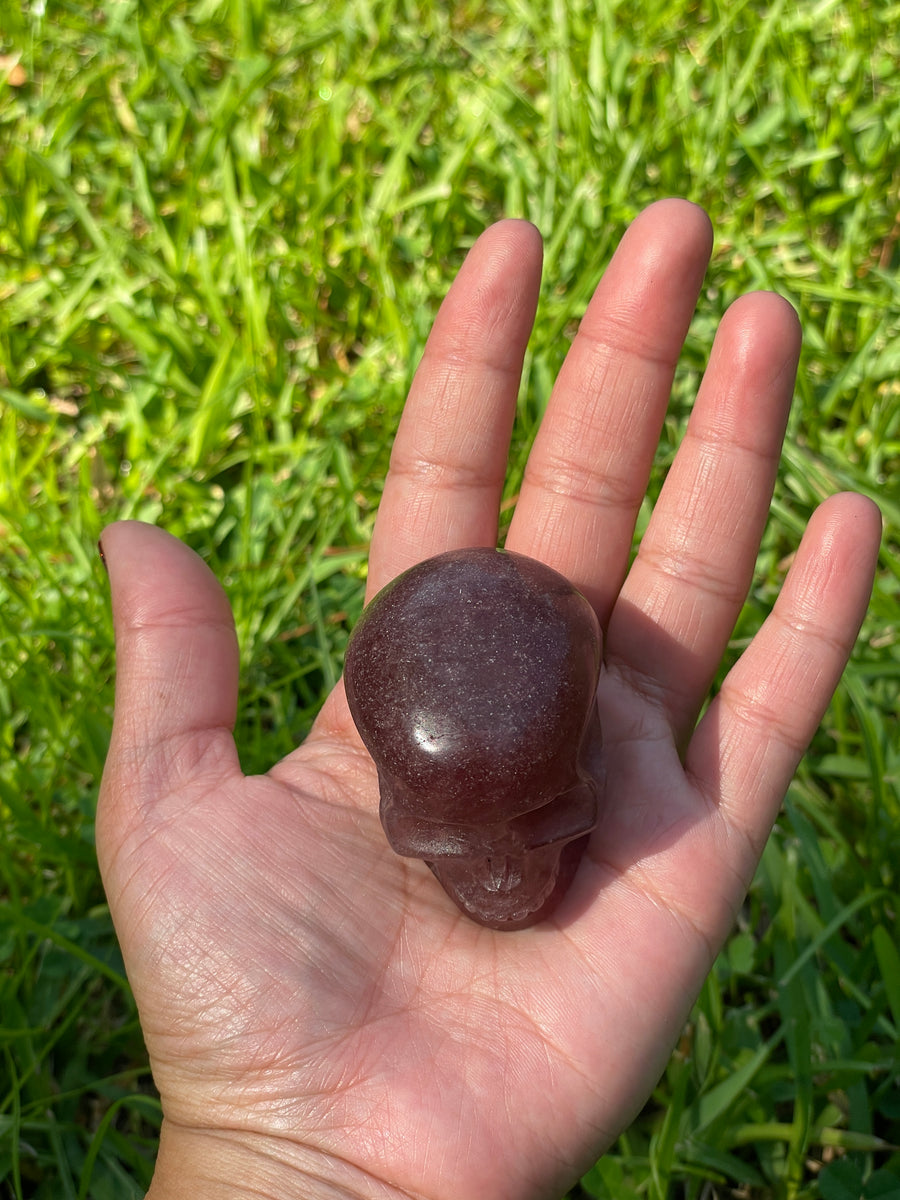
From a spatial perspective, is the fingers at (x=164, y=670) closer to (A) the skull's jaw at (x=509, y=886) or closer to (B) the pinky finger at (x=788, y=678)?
(A) the skull's jaw at (x=509, y=886)

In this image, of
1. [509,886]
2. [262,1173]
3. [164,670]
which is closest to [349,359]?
[164,670]

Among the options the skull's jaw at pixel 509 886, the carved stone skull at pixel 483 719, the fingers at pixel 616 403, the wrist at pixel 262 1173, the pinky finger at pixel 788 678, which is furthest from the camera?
the fingers at pixel 616 403

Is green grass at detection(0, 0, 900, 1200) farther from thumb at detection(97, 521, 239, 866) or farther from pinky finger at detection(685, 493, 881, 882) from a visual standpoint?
thumb at detection(97, 521, 239, 866)

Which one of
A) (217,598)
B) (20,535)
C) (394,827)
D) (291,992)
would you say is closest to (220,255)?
(20,535)

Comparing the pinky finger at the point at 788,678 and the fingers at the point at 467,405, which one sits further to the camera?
the fingers at the point at 467,405

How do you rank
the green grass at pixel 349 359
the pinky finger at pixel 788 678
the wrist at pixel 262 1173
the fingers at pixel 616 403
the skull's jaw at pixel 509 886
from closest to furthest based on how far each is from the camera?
the wrist at pixel 262 1173
the skull's jaw at pixel 509 886
the pinky finger at pixel 788 678
the green grass at pixel 349 359
the fingers at pixel 616 403

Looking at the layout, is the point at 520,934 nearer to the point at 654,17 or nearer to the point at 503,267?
the point at 503,267

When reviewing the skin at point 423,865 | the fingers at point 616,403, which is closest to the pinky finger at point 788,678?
the skin at point 423,865
